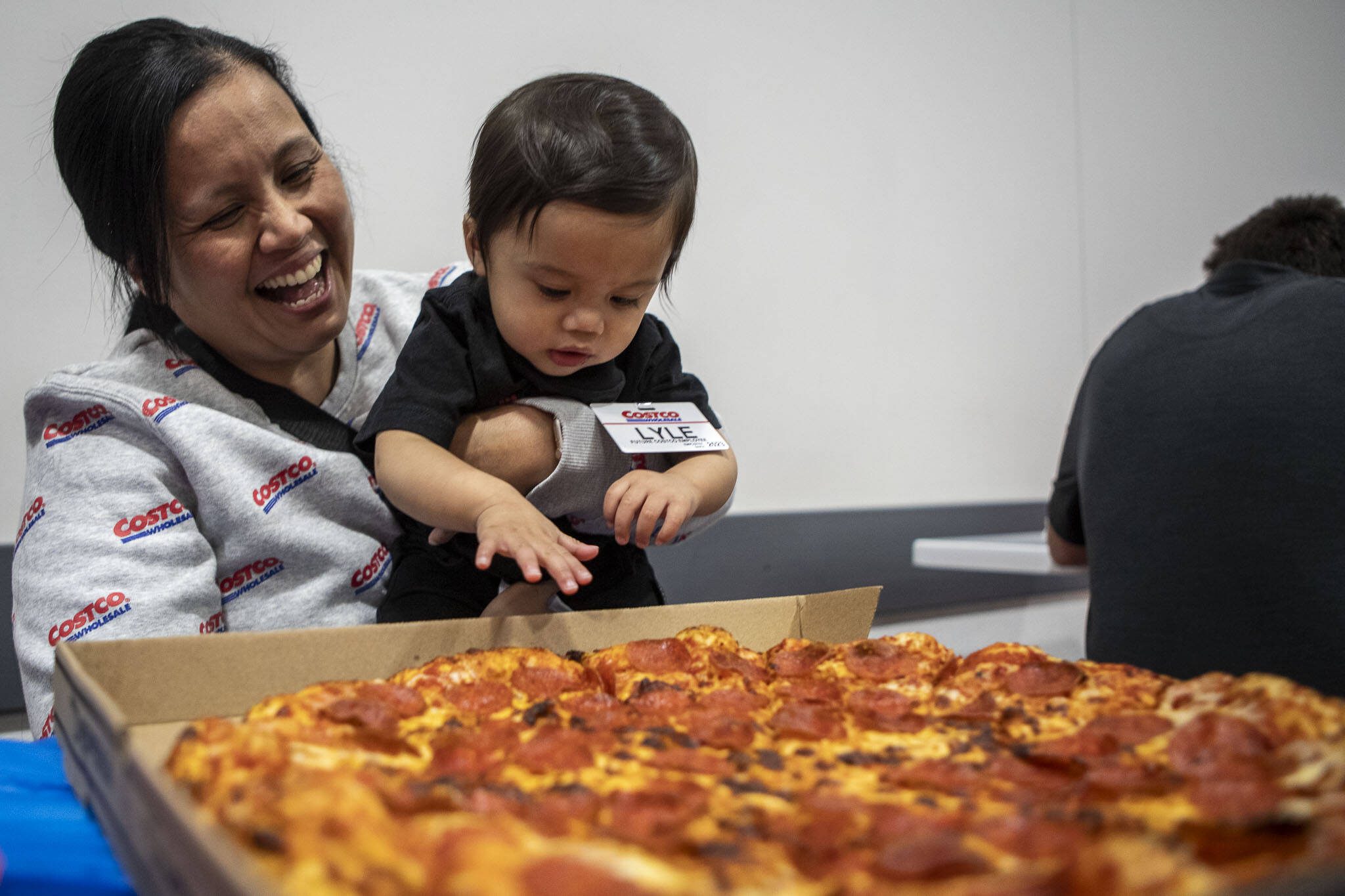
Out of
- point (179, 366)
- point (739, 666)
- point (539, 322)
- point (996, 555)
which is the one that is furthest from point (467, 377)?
point (996, 555)

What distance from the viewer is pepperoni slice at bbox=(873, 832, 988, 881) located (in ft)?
1.24

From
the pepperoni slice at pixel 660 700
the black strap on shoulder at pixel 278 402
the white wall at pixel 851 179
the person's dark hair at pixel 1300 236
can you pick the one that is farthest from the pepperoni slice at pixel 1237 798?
the white wall at pixel 851 179

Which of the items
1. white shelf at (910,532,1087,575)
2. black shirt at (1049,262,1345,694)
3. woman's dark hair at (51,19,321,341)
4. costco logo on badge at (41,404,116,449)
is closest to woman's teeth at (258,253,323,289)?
woman's dark hair at (51,19,321,341)

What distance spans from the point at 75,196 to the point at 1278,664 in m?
1.61

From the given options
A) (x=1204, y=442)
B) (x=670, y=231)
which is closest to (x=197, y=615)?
(x=670, y=231)

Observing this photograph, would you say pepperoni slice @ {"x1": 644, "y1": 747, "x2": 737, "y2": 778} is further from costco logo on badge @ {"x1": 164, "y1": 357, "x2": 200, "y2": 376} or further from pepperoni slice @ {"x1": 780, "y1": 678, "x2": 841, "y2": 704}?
costco logo on badge @ {"x1": 164, "y1": 357, "x2": 200, "y2": 376}

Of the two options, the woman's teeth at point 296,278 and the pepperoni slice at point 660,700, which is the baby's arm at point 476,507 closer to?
the pepperoni slice at point 660,700

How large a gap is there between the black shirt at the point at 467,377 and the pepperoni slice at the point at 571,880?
679 mm

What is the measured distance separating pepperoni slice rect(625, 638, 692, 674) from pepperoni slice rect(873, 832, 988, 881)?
15.9 inches

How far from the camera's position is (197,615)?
964 mm

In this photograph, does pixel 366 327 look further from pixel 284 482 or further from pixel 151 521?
pixel 151 521

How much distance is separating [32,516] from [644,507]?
2.07 ft

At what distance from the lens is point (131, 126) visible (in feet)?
3.19

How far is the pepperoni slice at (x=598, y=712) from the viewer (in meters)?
0.67
